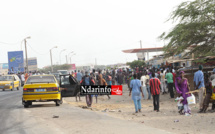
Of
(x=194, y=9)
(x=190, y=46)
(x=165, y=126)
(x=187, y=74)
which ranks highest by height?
(x=194, y=9)

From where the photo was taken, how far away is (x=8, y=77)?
35344 millimetres

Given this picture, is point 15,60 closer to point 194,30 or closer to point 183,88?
point 194,30

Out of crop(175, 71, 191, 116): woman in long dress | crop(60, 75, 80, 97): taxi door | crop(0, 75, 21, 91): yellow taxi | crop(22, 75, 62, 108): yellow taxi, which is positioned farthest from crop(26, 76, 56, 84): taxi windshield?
crop(0, 75, 21, 91): yellow taxi

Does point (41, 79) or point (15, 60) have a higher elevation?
point (15, 60)

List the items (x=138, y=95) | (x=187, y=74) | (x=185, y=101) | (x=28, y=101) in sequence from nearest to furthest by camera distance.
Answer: (x=185, y=101) < (x=138, y=95) < (x=28, y=101) < (x=187, y=74)

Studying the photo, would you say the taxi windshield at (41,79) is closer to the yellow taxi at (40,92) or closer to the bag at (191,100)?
the yellow taxi at (40,92)

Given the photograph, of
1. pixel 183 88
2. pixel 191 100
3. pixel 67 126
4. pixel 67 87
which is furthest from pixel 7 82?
pixel 67 126

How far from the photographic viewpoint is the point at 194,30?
68.3ft

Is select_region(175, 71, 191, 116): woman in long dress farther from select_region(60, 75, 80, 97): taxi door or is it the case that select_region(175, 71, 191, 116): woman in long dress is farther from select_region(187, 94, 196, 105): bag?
select_region(60, 75, 80, 97): taxi door

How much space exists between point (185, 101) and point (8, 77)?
1030 inches

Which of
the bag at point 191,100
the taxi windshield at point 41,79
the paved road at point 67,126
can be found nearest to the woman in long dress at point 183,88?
the bag at point 191,100

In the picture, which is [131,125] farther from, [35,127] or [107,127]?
[35,127]

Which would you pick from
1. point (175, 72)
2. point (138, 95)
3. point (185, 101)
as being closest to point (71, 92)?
point (175, 72)

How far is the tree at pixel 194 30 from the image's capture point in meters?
20.3
